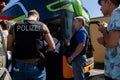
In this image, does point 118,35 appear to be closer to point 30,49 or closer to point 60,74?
point 30,49

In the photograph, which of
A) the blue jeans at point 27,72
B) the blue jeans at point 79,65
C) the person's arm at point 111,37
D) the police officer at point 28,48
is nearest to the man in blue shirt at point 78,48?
the blue jeans at point 79,65

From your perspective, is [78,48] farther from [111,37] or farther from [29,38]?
[111,37]

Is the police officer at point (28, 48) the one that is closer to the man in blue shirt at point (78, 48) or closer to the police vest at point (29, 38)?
the police vest at point (29, 38)

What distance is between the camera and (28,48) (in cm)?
460

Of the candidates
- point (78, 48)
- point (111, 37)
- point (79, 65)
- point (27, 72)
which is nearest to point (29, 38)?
point (27, 72)

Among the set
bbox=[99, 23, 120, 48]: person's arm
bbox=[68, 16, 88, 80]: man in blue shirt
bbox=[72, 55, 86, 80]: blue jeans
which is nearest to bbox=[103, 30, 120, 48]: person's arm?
bbox=[99, 23, 120, 48]: person's arm

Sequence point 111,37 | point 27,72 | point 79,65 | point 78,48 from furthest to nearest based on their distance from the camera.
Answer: point 79,65 → point 78,48 → point 27,72 → point 111,37

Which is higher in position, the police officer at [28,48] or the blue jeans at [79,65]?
the police officer at [28,48]

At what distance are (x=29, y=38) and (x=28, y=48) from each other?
13cm

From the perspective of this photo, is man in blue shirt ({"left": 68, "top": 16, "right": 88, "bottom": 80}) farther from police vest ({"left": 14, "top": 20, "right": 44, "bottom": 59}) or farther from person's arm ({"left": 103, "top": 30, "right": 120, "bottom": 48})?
person's arm ({"left": 103, "top": 30, "right": 120, "bottom": 48})

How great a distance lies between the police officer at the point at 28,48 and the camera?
179 inches

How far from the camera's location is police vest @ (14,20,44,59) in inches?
181

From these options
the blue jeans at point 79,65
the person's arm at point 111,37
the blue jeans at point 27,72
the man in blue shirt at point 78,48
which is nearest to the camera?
the person's arm at point 111,37

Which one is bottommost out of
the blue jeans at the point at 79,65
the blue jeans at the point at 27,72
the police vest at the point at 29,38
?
the blue jeans at the point at 79,65
